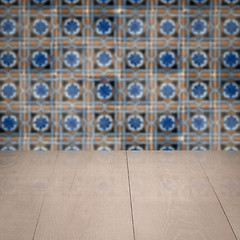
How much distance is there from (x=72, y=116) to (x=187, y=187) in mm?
780

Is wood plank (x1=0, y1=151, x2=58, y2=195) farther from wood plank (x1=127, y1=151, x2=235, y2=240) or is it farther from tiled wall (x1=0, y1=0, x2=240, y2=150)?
wood plank (x1=127, y1=151, x2=235, y2=240)

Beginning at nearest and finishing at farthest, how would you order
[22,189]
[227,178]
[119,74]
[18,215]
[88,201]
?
[18,215] → [88,201] → [22,189] → [227,178] → [119,74]

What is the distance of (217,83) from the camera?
7.73 feet

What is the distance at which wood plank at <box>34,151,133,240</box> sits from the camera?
1406 millimetres

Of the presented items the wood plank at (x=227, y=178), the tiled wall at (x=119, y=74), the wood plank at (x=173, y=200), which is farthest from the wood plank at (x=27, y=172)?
the wood plank at (x=227, y=178)

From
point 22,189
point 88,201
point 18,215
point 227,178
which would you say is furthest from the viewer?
point 227,178

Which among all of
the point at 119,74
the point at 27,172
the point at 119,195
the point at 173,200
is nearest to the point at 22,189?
the point at 27,172

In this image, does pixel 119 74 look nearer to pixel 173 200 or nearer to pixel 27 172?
pixel 27 172

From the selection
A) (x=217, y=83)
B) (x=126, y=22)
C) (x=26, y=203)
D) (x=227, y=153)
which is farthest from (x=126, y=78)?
(x=26, y=203)

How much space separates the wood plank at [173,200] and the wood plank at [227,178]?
0.03 meters

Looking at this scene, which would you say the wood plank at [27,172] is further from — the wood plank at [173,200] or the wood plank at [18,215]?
the wood plank at [173,200]

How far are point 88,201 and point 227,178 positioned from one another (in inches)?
24.7

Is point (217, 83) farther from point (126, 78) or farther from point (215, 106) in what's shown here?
point (126, 78)

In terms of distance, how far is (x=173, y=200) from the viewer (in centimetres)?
168
